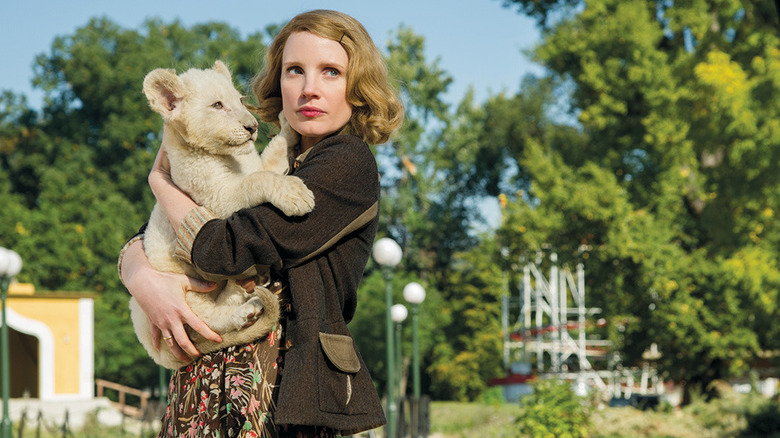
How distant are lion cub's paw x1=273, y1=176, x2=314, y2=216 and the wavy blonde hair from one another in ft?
1.32

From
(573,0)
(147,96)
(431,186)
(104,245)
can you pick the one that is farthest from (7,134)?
(147,96)

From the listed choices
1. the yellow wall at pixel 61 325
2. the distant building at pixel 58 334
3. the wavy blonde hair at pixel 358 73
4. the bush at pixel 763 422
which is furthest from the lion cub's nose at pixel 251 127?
the yellow wall at pixel 61 325

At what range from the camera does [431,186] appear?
3819cm

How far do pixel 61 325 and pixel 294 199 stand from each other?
86.6ft

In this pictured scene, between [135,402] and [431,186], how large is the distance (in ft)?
53.3

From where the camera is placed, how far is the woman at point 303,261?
2270 mm

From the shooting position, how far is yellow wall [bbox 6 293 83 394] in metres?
26.0

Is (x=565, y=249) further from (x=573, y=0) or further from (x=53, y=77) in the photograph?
(x=53, y=77)

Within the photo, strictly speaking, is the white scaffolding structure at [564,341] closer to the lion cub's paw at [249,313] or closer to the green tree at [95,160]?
the green tree at [95,160]

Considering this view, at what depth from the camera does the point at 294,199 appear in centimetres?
228

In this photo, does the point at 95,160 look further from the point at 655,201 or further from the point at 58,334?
the point at 655,201

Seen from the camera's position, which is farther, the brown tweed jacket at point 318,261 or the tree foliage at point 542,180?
the tree foliage at point 542,180

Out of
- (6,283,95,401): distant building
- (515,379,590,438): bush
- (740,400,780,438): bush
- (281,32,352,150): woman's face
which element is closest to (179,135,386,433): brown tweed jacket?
(281,32,352,150): woman's face

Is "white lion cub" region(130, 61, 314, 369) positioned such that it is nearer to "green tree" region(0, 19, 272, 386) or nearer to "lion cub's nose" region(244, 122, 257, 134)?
"lion cub's nose" region(244, 122, 257, 134)
